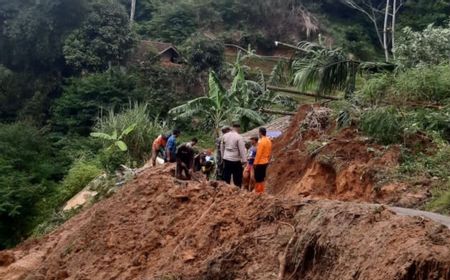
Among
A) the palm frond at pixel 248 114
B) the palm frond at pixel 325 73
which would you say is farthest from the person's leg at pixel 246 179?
the palm frond at pixel 248 114

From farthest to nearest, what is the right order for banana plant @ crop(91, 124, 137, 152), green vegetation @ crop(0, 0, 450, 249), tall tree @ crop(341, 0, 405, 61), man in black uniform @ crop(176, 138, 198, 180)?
1. tall tree @ crop(341, 0, 405, 61)
2. banana plant @ crop(91, 124, 137, 152)
3. green vegetation @ crop(0, 0, 450, 249)
4. man in black uniform @ crop(176, 138, 198, 180)

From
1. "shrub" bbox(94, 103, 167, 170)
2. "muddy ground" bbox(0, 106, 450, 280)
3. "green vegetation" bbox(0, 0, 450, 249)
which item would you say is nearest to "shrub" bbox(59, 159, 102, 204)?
"green vegetation" bbox(0, 0, 450, 249)

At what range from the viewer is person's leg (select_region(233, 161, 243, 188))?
1299cm

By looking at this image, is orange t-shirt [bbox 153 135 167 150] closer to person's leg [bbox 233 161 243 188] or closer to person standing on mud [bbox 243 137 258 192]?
person standing on mud [bbox 243 137 258 192]

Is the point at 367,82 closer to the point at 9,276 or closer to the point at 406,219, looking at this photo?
the point at 9,276

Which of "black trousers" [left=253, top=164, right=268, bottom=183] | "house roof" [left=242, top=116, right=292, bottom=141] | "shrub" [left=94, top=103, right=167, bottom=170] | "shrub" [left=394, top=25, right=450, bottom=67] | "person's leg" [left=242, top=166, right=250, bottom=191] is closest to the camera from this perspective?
→ "black trousers" [left=253, top=164, right=268, bottom=183]

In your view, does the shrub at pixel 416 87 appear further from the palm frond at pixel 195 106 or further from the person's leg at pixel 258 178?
the palm frond at pixel 195 106

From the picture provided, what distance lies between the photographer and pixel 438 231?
23.2 ft

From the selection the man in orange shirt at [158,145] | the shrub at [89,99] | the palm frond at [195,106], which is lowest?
the shrub at [89,99]

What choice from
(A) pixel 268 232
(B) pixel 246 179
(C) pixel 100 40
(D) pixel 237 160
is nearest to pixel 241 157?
(D) pixel 237 160

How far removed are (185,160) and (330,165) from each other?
140 inches

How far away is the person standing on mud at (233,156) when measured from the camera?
41.7 feet

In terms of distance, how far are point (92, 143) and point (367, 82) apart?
18146 millimetres

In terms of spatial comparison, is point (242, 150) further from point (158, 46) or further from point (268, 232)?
point (158, 46)
